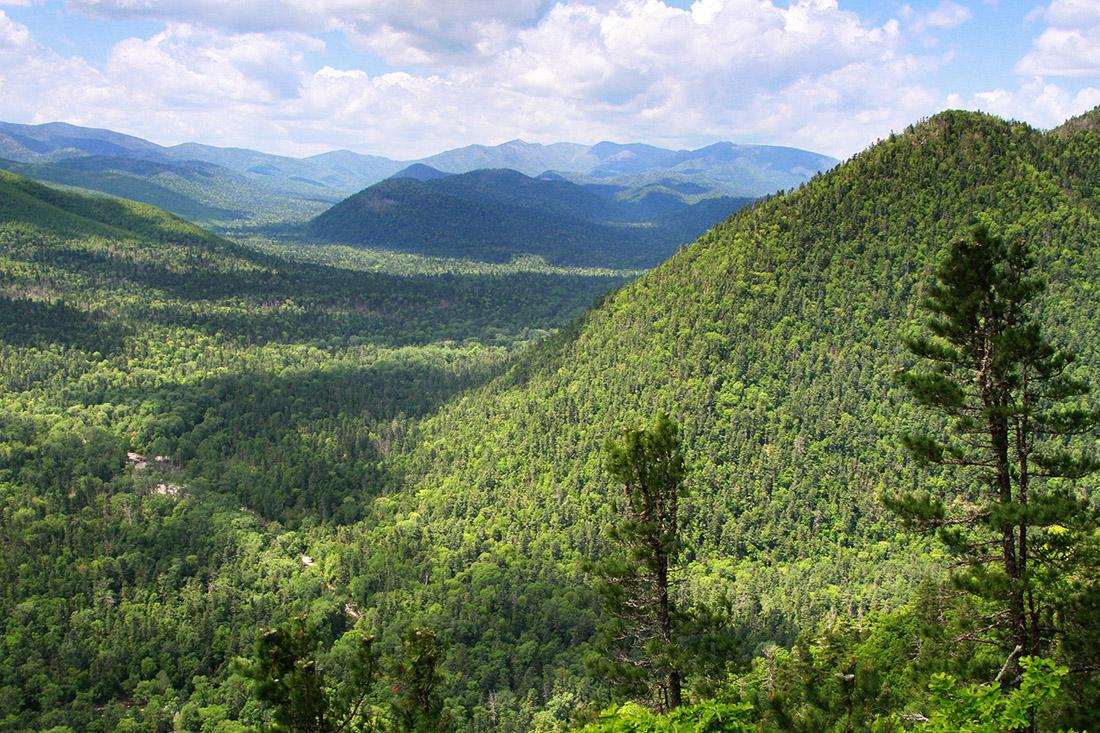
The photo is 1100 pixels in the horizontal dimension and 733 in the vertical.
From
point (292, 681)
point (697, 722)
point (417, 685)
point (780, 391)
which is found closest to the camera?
point (697, 722)

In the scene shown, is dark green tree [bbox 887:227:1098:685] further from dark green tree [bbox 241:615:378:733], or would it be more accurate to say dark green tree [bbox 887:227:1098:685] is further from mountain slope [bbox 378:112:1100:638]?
mountain slope [bbox 378:112:1100:638]

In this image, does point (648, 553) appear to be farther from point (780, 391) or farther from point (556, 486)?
point (780, 391)

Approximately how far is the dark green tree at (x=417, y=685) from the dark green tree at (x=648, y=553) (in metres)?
9.12

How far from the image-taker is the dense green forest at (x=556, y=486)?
320ft

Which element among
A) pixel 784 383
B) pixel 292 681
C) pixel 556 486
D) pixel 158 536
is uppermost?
pixel 784 383

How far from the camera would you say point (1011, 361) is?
26.0 m

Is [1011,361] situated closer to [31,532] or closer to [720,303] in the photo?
[720,303]

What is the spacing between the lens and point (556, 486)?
140 metres

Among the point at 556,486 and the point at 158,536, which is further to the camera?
the point at 556,486

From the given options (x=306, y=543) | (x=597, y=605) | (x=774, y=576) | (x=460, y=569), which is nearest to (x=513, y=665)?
(x=597, y=605)

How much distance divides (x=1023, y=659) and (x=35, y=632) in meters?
124

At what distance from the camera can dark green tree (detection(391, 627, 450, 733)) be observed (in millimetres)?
36094

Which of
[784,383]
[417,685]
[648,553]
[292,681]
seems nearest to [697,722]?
[648,553]

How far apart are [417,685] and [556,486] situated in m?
104
